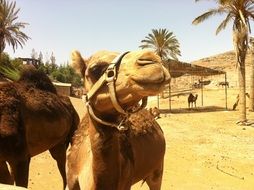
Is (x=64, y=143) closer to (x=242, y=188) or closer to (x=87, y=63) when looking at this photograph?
(x=87, y=63)

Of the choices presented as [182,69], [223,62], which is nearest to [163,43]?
[182,69]

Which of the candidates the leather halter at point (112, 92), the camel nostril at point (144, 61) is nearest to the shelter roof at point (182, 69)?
the leather halter at point (112, 92)

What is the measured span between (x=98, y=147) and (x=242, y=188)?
8081 millimetres

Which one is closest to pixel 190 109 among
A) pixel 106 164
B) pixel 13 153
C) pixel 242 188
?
pixel 242 188

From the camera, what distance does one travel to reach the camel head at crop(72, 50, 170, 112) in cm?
271

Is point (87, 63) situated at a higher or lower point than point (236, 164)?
higher

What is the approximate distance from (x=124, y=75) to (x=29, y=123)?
149 inches

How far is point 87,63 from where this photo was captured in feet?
12.1

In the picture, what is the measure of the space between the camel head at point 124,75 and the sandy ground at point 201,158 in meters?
5.80

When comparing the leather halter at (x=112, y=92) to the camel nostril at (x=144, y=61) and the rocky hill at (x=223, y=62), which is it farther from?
the rocky hill at (x=223, y=62)

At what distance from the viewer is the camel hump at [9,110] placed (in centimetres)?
570

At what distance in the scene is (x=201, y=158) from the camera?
1348 cm

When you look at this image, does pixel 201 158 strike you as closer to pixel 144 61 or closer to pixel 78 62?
pixel 78 62

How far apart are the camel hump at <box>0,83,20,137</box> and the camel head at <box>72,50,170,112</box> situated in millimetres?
2550
